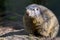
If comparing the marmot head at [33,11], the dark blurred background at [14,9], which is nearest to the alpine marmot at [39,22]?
the marmot head at [33,11]

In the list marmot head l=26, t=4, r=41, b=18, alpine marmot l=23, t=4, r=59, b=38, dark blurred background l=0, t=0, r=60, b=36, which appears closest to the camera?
marmot head l=26, t=4, r=41, b=18

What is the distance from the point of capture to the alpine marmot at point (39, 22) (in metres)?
5.15

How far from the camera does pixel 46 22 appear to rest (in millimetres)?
5508

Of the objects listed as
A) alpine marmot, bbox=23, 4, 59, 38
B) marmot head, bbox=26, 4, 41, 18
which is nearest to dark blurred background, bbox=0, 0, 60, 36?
alpine marmot, bbox=23, 4, 59, 38

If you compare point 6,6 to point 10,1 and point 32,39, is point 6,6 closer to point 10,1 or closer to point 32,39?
point 10,1

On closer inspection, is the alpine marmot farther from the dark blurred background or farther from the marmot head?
the dark blurred background

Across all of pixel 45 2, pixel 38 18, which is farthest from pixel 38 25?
pixel 45 2

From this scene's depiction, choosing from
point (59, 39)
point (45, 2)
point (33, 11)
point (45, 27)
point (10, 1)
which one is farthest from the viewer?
point (10, 1)

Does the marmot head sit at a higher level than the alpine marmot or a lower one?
higher

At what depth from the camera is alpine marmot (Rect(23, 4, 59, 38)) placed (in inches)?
203

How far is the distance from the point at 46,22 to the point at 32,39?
21.0 inches

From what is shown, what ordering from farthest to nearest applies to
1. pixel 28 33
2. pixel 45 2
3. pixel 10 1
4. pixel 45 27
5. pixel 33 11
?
pixel 10 1
pixel 45 2
pixel 28 33
pixel 45 27
pixel 33 11

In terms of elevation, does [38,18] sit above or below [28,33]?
above

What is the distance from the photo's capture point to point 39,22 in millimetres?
5312
